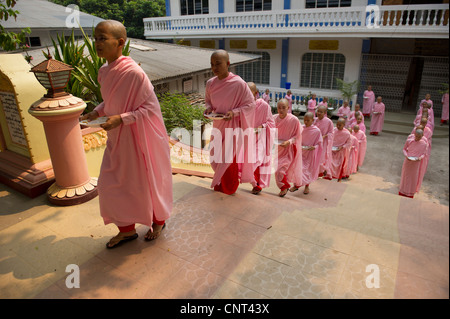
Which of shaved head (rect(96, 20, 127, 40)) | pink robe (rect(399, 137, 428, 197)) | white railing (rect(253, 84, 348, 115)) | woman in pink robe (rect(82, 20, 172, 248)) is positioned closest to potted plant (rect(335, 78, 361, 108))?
white railing (rect(253, 84, 348, 115))

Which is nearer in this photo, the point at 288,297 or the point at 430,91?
the point at 288,297

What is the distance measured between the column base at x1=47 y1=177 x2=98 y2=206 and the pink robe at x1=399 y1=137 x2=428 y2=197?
24.8 feet

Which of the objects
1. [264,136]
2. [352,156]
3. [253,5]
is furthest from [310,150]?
[253,5]

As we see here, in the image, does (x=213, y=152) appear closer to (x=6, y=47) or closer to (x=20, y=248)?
(x=20, y=248)

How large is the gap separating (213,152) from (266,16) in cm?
1470

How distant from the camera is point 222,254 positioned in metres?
3.23

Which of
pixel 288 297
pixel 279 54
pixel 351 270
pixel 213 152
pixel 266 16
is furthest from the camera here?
pixel 279 54

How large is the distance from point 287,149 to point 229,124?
2.00m

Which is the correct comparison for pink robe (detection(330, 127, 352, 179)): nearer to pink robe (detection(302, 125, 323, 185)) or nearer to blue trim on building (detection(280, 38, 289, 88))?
pink robe (detection(302, 125, 323, 185))

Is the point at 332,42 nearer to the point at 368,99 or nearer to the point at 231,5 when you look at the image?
the point at 368,99

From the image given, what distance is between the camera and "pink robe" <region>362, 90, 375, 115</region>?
15.5 metres

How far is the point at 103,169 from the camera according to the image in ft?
10.3

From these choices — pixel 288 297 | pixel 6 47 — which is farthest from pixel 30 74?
pixel 288 297

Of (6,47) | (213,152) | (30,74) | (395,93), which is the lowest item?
(395,93)
